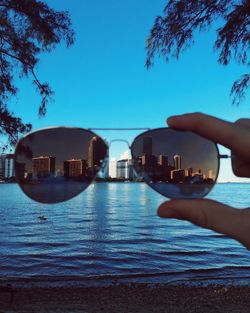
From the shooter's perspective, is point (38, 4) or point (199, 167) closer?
point (199, 167)

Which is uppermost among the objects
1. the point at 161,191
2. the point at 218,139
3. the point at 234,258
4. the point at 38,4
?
the point at 38,4

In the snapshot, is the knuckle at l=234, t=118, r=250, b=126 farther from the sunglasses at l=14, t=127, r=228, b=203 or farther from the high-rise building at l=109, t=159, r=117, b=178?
the high-rise building at l=109, t=159, r=117, b=178

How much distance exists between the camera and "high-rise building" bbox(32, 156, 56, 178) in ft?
6.84

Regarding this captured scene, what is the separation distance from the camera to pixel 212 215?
101cm

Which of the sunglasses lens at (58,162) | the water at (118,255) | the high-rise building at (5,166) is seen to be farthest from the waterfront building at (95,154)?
the water at (118,255)

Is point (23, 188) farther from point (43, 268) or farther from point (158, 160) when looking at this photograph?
point (43, 268)

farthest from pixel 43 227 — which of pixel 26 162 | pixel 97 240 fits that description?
pixel 26 162

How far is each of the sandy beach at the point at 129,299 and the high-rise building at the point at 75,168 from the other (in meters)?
4.16

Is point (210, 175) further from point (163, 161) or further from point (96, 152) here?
point (96, 152)

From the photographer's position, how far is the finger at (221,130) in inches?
39.3

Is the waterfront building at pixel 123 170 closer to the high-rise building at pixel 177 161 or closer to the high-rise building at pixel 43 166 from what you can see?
the high-rise building at pixel 43 166

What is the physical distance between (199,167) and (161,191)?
15 centimetres

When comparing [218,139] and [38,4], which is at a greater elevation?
[38,4]

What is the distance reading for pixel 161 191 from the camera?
166 cm
